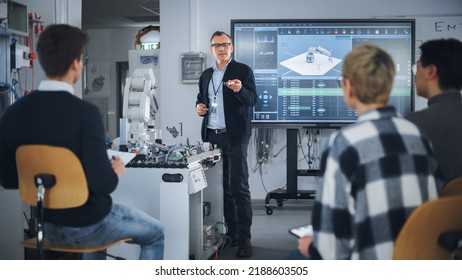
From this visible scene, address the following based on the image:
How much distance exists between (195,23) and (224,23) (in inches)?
12.0

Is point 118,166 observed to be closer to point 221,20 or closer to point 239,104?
point 239,104

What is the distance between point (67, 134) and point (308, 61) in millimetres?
3611

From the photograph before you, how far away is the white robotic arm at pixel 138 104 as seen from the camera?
3.13 meters

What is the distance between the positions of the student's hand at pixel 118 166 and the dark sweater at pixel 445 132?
1.14 metres

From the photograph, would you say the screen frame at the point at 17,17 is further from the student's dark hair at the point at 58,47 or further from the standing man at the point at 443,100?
the standing man at the point at 443,100

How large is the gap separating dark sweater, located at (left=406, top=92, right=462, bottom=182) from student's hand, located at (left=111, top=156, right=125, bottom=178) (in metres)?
1.14

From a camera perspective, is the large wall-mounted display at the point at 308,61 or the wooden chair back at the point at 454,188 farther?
the large wall-mounted display at the point at 308,61

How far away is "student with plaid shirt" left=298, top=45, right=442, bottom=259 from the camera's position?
1435 mm

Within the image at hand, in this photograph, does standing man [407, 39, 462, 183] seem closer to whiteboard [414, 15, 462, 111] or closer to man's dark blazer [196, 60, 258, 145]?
man's dark blazer [196, 60, 258, 145]

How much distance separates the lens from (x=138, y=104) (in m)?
3.17

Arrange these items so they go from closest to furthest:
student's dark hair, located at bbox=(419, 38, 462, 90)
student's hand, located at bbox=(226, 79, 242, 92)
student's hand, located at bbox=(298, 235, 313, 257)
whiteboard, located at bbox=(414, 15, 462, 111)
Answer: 1. student's hand, located at bbox=(298, 235, 313, 257)
2. student's dark hair, located at bbox=(419, 38, 462, 90)
3. student's hand, located at bbox=(226, 79, 242, 92)
4. whiteboard, located at bbox=(414, 15, 462, 111)

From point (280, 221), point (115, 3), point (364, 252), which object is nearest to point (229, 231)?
point (280, 221)

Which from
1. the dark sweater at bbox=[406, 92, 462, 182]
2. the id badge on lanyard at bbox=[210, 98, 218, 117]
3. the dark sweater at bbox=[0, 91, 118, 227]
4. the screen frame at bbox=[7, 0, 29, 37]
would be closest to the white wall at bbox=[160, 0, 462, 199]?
the screen frame at bbox=[7, 0, 29, 37]

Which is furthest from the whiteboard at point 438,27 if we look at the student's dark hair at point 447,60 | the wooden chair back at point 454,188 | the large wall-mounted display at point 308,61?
the wooden chair back at point 454,188
